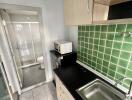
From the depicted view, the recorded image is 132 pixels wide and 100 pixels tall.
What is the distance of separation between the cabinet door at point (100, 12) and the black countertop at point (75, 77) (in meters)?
0.86

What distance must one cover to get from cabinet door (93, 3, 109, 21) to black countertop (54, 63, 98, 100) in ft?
2.81

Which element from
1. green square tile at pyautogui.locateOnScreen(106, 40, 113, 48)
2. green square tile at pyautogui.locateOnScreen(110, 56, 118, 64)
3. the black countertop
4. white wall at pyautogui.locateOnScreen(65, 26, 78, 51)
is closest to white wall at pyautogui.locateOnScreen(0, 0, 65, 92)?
white wall at pyautogui.locateOnScreen(65, 26, 78, 51)

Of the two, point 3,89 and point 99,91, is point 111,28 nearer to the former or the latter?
point 99,91

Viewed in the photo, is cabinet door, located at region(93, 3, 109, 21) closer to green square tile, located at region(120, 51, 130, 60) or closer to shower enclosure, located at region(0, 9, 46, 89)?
green square tile, located at region(120, 51, 130, 60)

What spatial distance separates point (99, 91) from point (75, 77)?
15.2 inches

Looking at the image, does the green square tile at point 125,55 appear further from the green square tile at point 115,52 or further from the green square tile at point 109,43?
the green square tile at point 109,43

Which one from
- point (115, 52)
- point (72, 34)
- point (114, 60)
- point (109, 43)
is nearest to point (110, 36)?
point (109, 43)

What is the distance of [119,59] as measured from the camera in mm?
979

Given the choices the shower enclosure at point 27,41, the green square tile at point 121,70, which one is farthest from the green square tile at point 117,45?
the shower enclosure at point 27,41

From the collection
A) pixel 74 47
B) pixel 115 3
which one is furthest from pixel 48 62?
pixel 115 3

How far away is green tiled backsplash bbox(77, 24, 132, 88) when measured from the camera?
2.96 ft

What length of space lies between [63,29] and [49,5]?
66 cm

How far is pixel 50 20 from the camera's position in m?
1.99

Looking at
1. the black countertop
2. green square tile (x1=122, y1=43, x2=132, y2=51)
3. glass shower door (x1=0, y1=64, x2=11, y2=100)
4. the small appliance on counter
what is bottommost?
glass shower door (x1=0, y1=64, x2=11, y2=100)
